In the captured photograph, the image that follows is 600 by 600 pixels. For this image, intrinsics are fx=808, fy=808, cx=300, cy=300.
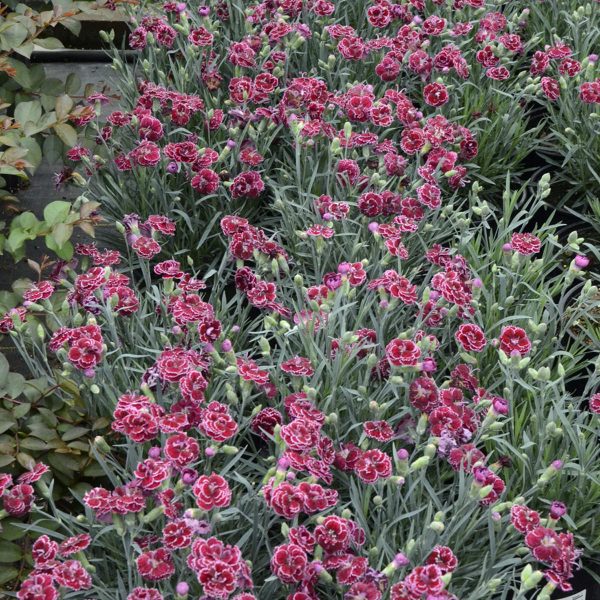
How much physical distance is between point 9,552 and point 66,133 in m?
1.22

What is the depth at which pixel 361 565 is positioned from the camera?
4.49ft

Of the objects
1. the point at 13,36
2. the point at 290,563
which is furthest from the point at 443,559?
the point at 13,36

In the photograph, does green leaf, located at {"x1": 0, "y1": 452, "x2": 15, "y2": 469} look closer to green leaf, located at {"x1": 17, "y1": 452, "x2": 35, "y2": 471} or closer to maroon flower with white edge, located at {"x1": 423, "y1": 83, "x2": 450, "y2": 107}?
green leaf, located at {"x1": 17, "y1": 452, "x2": 35, "y2": 471}

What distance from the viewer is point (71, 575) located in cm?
131

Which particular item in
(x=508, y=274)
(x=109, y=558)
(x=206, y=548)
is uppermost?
(x=206, y=548)

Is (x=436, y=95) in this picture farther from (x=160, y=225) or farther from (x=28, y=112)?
(x=28, y=112)

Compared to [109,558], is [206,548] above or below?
above

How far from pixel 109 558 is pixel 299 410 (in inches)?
19.5

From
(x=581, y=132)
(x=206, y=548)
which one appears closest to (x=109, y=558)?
(x=206, y=548)

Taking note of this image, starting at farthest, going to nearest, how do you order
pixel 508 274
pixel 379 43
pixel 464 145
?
pixel 379 43 → pixel 464 145 → pixel 508 274

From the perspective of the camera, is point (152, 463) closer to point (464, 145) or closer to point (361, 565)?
point (361, 565)

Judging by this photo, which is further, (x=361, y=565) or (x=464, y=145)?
(x=464, y=145)

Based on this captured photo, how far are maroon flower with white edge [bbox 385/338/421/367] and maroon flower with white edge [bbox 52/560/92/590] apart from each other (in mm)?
699

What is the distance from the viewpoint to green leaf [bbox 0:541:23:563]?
1.67m
